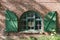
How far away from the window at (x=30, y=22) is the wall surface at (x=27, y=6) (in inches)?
11.9

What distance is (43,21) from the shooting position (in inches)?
658

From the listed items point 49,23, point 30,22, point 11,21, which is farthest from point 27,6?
point 49,23

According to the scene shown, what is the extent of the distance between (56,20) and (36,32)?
1450 mm

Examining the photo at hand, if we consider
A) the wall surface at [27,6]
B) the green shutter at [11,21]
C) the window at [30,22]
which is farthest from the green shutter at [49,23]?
the green shutter at [11,21]

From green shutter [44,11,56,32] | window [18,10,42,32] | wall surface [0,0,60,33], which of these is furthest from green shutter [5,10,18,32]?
green shutter [44,11,56,32]

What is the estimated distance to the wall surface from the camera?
1662cm

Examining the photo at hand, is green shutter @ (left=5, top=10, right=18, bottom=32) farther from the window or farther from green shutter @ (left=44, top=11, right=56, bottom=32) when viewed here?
green shutter @ (left=44, top=11, right=56, bottom=32)

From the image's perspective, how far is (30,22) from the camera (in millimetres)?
16953

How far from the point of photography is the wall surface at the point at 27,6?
16.6 meters

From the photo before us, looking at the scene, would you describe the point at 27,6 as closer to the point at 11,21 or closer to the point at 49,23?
the point at 11,21

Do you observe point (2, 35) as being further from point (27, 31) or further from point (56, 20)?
point (56, 20)

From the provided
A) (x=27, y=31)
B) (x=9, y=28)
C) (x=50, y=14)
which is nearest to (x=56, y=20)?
(x=50, y=14)

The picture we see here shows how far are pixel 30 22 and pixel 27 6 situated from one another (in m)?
1.04

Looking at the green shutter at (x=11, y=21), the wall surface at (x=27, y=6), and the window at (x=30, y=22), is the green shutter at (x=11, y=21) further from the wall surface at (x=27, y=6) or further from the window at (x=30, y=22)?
the window at (x=30, y=22)
